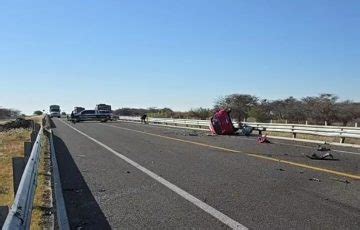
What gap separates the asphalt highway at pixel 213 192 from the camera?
292 inches

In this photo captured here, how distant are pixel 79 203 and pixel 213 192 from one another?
2368 mm

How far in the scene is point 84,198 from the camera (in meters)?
9.56

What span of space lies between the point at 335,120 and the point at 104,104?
3284cm

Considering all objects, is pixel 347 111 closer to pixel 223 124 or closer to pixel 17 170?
pixel 223 124

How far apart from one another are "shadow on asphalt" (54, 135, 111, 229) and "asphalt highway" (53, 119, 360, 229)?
0.6 inches

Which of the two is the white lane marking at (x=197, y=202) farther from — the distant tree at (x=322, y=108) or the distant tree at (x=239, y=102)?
the distant tree at (x=239, y=102)

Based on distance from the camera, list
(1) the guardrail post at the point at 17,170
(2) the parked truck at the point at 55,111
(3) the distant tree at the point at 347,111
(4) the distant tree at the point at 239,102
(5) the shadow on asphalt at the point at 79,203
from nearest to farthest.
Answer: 1. (5) the shadow on asphalt at the point at 79,203
2. (1) the guardrail post at the point at 17,170
3. (3) the distant tree at the point at 347,111
4. (4) the distant tree at the point at 239,102
5. (2) the parked truck at the point at 55,111

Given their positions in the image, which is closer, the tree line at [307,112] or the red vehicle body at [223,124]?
the red vehicle body at [223,124]

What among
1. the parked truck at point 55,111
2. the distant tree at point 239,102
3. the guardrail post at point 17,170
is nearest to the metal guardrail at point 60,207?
the guardrail post at point 17,170

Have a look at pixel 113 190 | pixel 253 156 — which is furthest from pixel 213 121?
pixel 113 190

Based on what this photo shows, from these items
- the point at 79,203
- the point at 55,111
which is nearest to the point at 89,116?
the point at 55,111

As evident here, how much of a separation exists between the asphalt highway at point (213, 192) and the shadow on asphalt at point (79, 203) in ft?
0.05

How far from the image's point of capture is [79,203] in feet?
29.8

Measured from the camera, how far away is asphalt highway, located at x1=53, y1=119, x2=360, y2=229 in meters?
7.42
